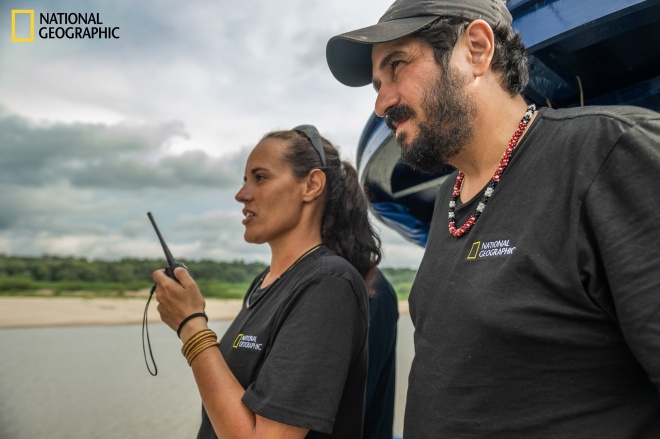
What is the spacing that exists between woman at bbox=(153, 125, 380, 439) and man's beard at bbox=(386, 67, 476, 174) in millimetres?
470

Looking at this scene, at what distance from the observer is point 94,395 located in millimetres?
15586

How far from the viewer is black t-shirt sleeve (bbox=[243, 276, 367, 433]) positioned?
122 cm

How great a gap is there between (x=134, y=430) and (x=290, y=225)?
11580 millimetres

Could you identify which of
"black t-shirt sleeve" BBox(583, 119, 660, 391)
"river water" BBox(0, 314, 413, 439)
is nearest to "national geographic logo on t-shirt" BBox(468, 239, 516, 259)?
"black t-shirt sleeve" BBox(583, 119, 660, 391)

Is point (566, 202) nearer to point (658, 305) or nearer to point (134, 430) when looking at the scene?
point (658, 305)

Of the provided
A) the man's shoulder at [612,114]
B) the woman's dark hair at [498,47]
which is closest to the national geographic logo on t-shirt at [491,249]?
the man's shoulder at [612,114]

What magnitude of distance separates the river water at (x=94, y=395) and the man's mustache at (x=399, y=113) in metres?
4.93

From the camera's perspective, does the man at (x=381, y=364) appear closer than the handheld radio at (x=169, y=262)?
No

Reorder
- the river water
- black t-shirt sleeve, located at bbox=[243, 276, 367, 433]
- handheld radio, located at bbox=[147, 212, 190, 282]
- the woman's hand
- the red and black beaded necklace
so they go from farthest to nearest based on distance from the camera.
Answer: the river water, handheld radio, located at bbox=[147, 212, 190, 282], the woman's hand, black t-shirt sleeve, located at bbox=[243, 276, 367, 433], the red and black beaded necklace

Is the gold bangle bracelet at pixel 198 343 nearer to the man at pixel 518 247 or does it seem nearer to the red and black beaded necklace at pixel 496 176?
the man at pixel 518 247

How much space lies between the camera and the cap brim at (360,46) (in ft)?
3.85

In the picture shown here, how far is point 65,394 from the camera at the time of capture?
620 inches

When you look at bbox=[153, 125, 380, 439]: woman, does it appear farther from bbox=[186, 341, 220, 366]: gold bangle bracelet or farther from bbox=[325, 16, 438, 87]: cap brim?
bbox=[325, 16, 438, 87]: cap brim

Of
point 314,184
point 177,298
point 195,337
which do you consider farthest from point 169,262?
point 314,184
